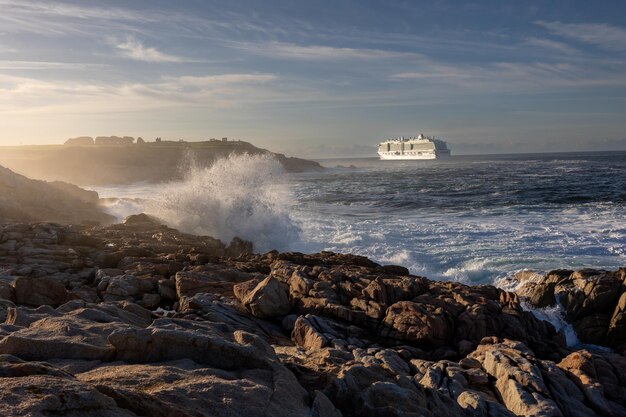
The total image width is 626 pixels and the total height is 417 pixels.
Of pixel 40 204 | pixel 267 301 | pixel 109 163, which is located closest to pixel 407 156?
pixel 109 163

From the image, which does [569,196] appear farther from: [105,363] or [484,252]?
[105,363]

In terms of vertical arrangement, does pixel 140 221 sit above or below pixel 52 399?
below

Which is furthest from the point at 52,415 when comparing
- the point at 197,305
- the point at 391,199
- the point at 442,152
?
the point at 442,152

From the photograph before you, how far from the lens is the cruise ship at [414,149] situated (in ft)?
528

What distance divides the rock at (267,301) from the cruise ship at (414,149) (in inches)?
6068

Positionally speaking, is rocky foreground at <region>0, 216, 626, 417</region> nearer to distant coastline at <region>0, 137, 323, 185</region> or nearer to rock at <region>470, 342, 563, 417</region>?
rock at <region>470, 342, 563, 417</region>

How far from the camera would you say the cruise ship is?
161 meters

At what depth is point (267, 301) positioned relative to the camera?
11000mm

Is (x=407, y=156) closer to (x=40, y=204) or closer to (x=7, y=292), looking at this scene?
(x=40, y=204)

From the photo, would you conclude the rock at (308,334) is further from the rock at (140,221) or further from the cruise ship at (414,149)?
the cruise ship at (414,149)

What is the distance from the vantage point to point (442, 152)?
537ft

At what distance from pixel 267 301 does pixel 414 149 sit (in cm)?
16173

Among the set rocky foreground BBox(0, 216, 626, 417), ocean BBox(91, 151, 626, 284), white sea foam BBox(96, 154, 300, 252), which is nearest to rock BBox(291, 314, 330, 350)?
rocky foreground BBox(0, 216, 626, 417)

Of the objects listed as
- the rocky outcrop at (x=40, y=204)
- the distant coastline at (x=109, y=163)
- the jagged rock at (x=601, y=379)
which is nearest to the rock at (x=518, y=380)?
the jagged rock at (x=601, y=379)
